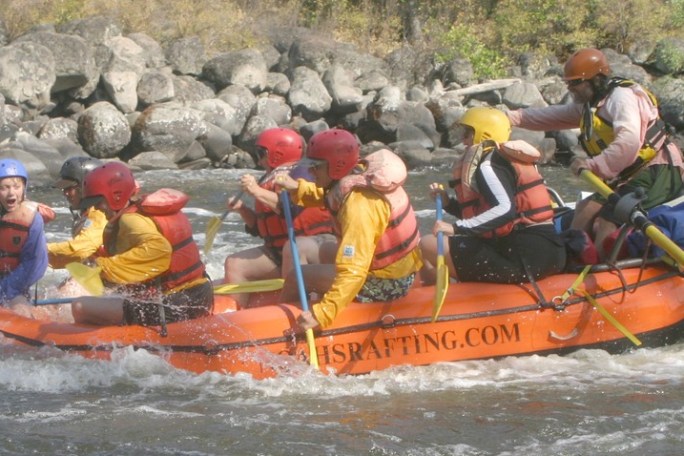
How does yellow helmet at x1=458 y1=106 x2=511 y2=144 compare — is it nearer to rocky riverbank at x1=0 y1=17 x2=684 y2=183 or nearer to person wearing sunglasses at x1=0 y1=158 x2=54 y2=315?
person wearing sunglasses at x1=0 y1=158 x2=54 y2=315

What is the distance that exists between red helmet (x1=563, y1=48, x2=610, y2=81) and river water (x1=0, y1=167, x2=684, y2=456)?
166 centimetres

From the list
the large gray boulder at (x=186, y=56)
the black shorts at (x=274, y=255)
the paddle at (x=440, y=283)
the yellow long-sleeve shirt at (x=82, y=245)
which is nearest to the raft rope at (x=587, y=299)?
the paddle at (x=440, y=283)

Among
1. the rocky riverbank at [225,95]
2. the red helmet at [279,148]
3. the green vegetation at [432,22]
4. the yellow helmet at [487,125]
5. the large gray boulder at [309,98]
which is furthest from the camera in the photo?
the green vegetation at [432,22]

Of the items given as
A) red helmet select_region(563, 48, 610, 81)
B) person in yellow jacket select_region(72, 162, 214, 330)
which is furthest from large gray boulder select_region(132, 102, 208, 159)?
person in yellow jacket select_region(72, 162, 214, 330)

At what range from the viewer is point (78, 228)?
23.3ft

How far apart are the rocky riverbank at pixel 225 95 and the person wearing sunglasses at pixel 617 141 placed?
10.7 meters

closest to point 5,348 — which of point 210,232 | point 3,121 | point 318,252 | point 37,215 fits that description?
point 37,215

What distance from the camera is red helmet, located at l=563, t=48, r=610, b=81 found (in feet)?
22.3

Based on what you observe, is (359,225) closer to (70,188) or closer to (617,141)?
(617,141)

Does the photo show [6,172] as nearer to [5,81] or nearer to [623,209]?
[623,209]

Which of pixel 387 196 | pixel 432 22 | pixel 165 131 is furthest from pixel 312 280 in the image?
pixel 432 22

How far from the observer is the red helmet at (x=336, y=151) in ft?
19.3

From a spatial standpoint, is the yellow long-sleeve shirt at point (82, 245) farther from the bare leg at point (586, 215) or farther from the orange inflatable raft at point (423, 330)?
the bare leg at point (586, 215)

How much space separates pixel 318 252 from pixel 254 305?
52 cm
